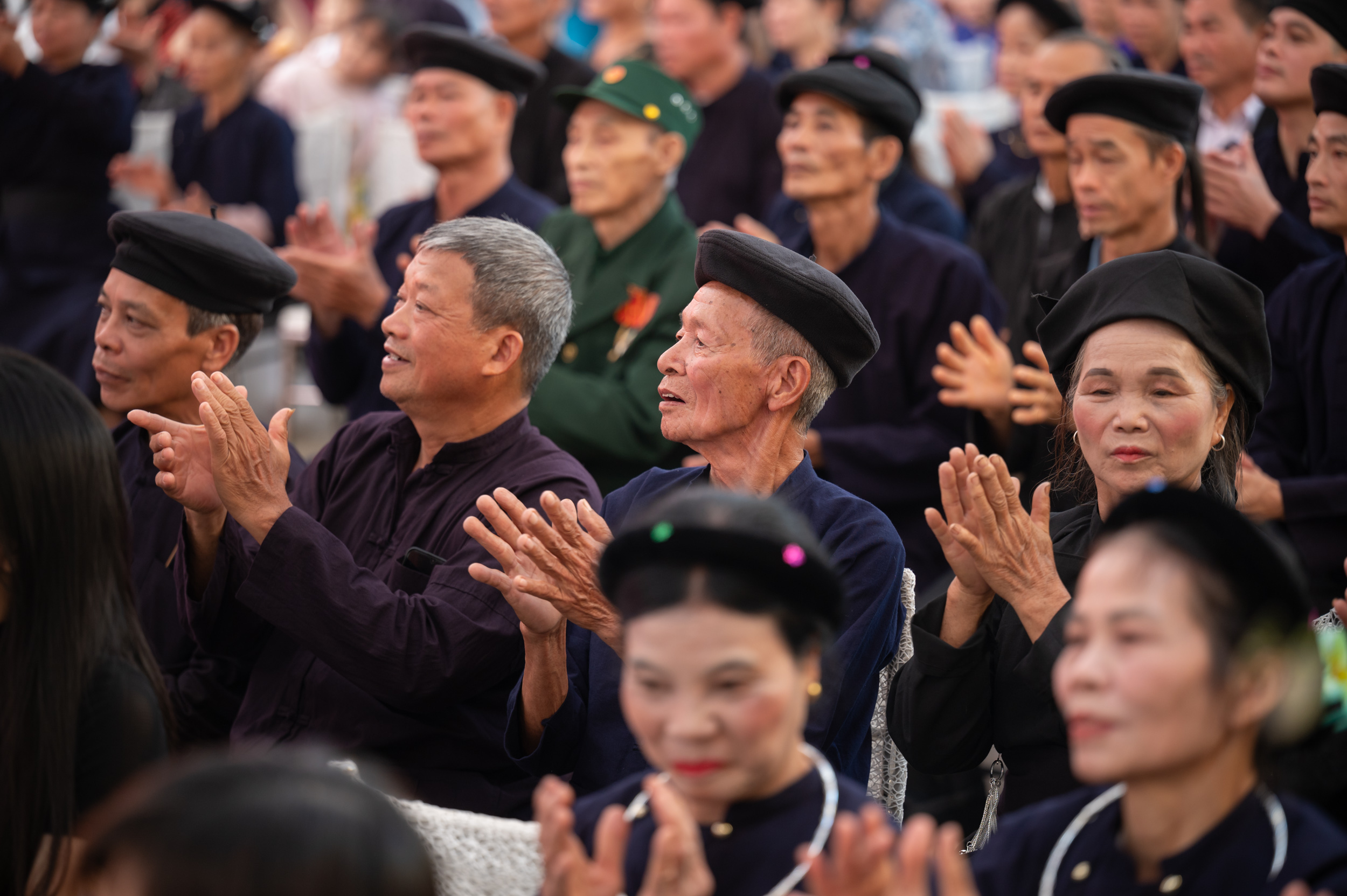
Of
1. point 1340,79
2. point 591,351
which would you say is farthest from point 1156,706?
point 591,351

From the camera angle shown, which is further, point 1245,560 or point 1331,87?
point 1331,87

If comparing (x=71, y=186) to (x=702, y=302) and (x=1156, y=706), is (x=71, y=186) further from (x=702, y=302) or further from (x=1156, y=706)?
(x=1156, y=706)

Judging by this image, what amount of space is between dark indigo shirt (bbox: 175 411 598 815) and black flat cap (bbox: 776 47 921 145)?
2000 millimetres

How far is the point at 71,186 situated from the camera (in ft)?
20.0

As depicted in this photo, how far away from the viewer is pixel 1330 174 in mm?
3572

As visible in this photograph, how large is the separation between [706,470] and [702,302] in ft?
1.14

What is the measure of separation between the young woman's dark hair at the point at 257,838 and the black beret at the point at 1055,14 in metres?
5.70

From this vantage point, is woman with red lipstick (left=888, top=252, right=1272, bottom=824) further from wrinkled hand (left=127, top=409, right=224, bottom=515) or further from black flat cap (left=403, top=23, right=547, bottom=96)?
black flat cap (left=403, top=23, right=547, bottom=96)

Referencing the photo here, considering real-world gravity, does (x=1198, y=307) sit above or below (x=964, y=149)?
above

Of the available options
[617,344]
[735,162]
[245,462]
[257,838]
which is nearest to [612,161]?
[617,344]

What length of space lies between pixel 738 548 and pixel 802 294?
1095mm

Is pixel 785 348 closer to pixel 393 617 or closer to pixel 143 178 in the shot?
pixel 393 617

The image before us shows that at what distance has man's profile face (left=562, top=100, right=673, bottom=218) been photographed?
186 inches

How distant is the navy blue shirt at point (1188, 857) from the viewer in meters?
1.70
